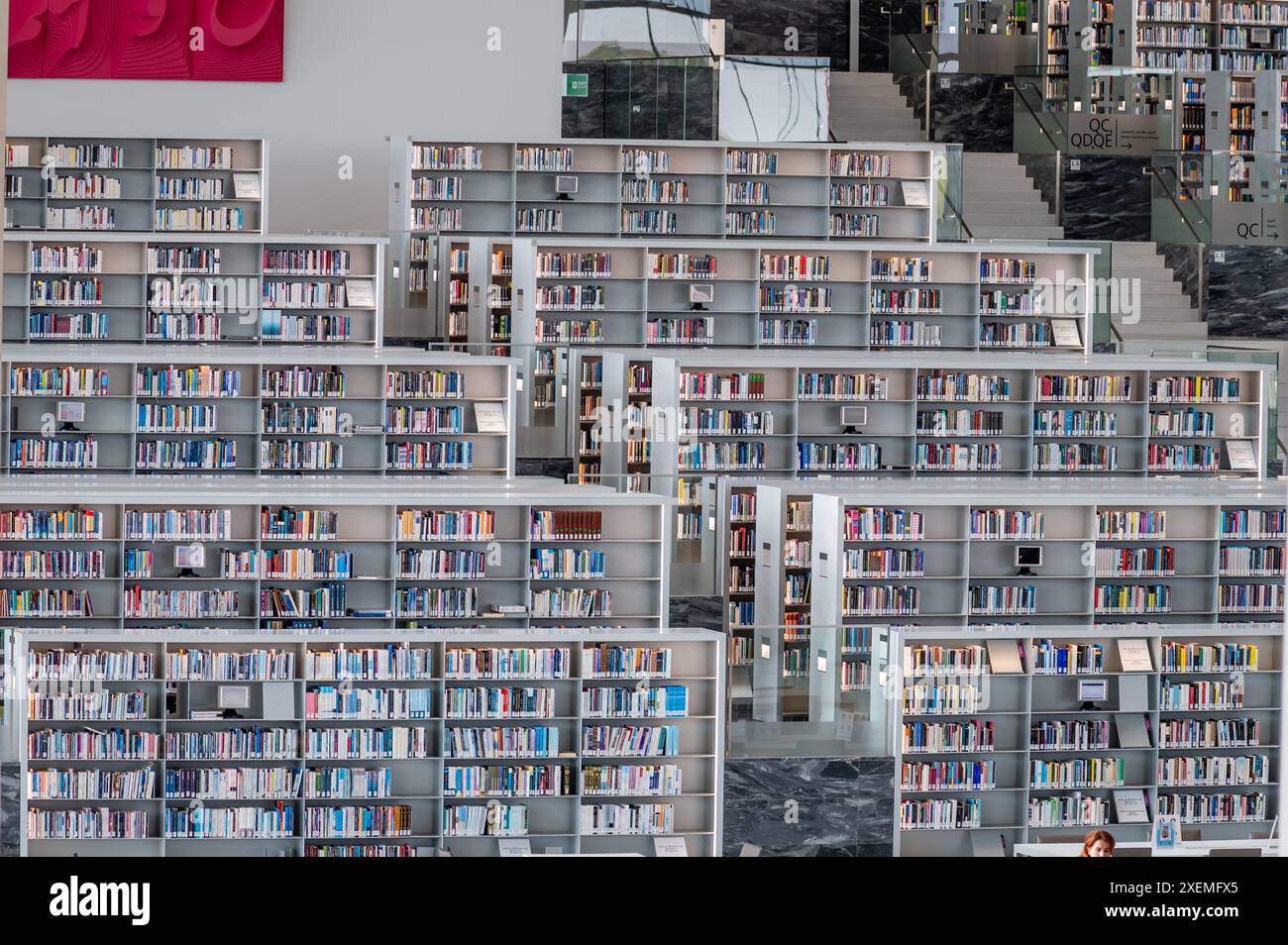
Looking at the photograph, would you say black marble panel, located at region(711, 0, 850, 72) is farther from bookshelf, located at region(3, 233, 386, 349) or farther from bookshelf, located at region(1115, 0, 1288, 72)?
bookshelf, located at region(3, 233, 386, 349)

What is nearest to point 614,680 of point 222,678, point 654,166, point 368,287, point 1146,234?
point 222,678

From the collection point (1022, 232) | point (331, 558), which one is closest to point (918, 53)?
point (1022, 232)

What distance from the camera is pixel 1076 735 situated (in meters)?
10.0

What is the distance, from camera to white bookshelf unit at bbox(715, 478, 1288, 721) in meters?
11.7

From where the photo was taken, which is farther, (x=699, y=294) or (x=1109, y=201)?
(x=1109, y=201)

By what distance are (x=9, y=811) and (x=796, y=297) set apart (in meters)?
9.20

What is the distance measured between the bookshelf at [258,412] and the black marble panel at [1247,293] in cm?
808

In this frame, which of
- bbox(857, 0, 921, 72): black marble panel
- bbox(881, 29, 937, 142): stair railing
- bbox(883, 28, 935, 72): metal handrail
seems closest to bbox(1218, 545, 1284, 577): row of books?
bbox(881, 29, 937, 142): stair railing

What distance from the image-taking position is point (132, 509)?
10984 mm

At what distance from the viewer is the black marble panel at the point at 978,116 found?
2039 centimetres

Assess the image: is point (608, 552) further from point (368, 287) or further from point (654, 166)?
point (654, 166)

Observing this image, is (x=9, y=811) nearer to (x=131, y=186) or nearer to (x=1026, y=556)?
(x=1026, y=556)

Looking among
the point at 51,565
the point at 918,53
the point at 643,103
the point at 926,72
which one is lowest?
the point at 51,565
